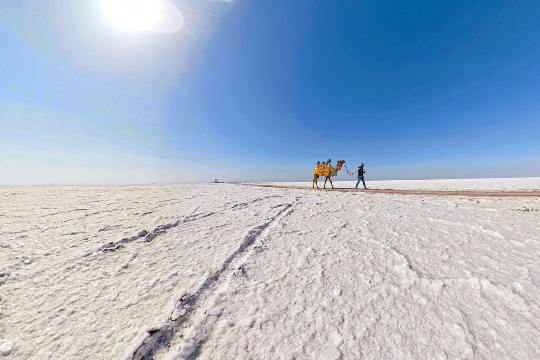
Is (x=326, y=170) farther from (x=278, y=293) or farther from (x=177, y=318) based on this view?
(x=177, y=318)

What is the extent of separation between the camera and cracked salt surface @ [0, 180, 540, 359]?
164 cm

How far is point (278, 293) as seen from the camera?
230 centimetres

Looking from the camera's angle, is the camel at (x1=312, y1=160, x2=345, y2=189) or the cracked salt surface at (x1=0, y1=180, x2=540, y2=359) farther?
the camel at (x1=312, y1=160, x2=345, y2=189)

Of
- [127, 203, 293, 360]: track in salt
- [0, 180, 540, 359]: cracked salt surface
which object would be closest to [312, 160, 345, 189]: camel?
[0, 180, 540, 359]: cracked salt surface

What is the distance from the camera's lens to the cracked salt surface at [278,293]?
164 cm

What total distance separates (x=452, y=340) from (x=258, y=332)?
4.72 ft

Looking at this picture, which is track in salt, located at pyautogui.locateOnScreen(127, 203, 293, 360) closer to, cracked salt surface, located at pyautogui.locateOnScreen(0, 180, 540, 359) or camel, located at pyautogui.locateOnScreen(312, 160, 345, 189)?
cracked salt surface, located at pyautogui.locateOnScreen(0, 180, 540, 359)

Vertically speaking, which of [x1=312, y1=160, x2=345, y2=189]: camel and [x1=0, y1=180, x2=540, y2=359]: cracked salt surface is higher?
[x1=312, y1=160, x2=345, y2=189]: camel

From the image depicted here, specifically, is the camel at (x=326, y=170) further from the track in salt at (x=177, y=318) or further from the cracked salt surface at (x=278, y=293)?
the track in salt at (x=177, y=318)

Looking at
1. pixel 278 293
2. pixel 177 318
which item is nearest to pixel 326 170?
pixel 278 293

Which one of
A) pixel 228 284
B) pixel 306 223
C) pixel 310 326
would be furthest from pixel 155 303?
pixel 306 223

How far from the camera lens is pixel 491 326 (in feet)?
5.74

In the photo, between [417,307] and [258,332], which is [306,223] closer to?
[417,307]

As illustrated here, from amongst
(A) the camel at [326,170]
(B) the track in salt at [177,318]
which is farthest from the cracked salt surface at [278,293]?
(A) the camel at [326,170]
